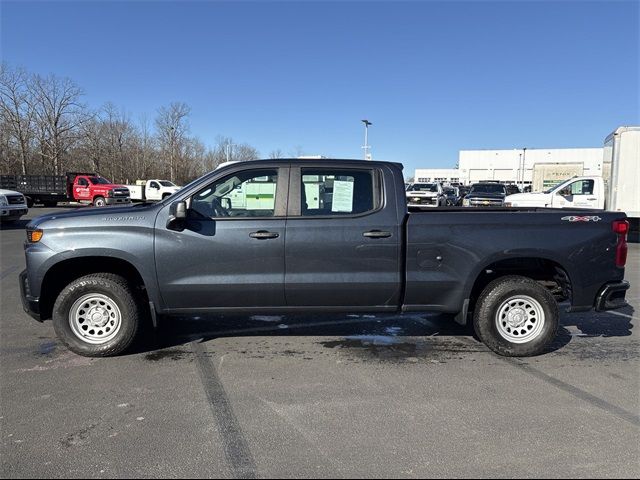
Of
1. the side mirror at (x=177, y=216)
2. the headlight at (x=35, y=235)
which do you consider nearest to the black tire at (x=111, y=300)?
the headlight at (x=35, y=235)

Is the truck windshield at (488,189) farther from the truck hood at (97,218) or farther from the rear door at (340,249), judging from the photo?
the truck hood at (97,218)

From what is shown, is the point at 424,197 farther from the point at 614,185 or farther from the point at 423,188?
the point at 614,185

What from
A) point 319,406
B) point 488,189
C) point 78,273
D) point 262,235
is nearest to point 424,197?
point 488,189

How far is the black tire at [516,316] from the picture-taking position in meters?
4.69

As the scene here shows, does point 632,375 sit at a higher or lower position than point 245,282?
lower

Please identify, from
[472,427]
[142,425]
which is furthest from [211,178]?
[472,427]

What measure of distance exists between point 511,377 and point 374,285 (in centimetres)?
148

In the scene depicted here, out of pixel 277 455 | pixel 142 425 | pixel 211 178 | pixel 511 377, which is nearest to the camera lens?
pixel 277 455

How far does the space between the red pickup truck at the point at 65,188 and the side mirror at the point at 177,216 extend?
2752 centimetres

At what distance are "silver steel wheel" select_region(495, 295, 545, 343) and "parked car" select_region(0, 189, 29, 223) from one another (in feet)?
57.5

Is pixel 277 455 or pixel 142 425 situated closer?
pixel 277 455

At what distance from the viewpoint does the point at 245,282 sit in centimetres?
448

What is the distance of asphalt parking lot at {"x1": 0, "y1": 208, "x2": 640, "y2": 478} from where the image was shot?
9.45ft

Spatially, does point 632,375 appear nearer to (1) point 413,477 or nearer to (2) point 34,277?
(1) point 413,477
